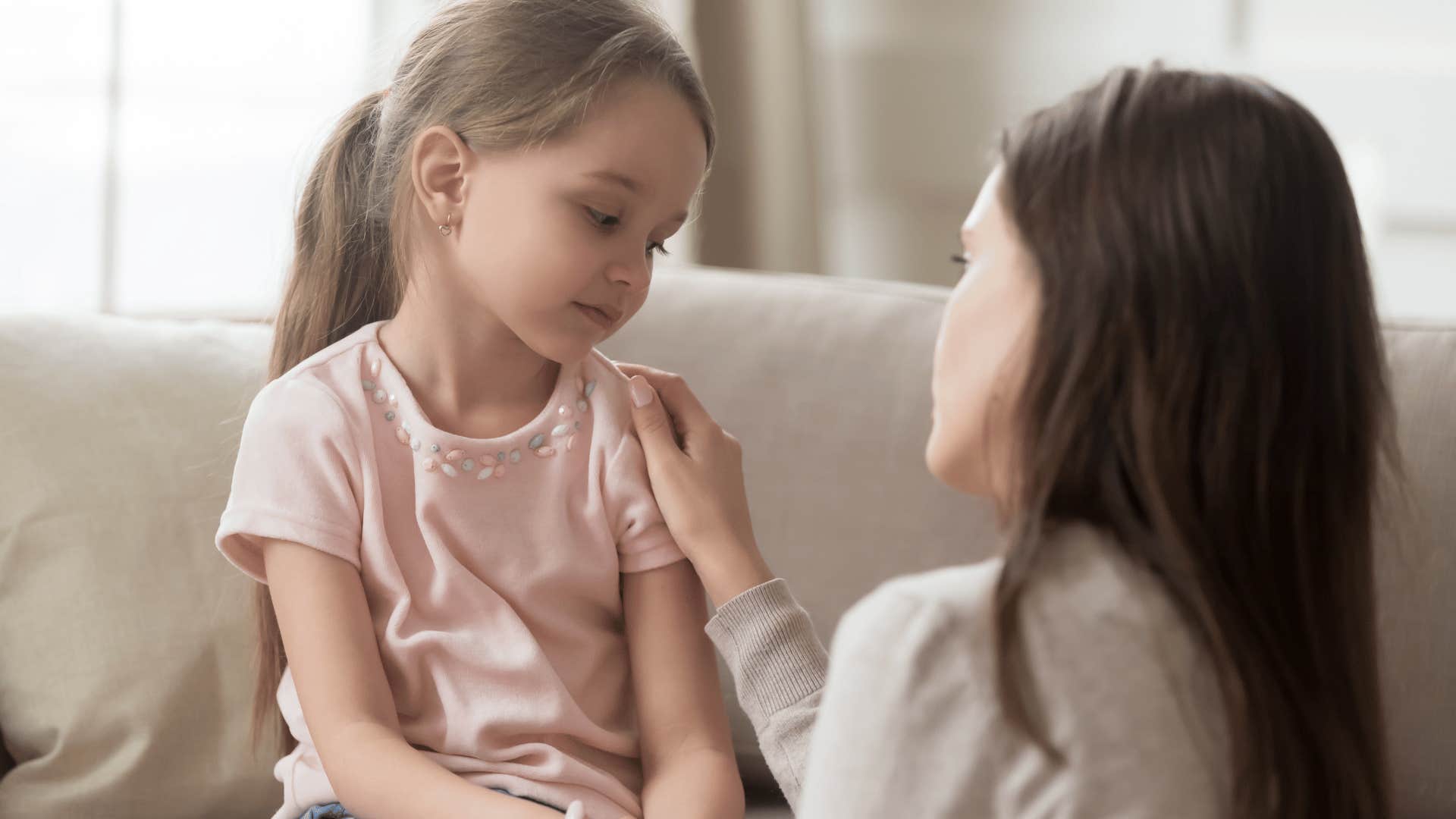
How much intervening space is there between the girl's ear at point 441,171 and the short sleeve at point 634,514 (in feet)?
0.73

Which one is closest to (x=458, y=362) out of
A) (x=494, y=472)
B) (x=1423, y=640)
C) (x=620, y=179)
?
(x=494, y=472)

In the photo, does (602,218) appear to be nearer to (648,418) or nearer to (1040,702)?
(648,418)

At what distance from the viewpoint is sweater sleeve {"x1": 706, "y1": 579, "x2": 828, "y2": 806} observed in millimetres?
1051

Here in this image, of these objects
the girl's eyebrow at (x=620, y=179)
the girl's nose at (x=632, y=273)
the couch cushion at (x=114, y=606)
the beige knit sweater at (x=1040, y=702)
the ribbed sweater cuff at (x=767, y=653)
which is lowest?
the couch cushion at (x=114, y=606)

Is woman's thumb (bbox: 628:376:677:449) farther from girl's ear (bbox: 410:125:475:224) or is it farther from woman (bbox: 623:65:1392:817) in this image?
woman (bbox: 623:65:1392:817)

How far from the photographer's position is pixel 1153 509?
2.21 ft

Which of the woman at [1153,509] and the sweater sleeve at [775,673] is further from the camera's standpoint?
the sweater sleeve at [775,673]

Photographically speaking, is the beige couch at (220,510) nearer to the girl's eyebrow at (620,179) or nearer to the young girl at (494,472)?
the young girl at (494,472)

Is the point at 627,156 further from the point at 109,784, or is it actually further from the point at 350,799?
the point at 109,784

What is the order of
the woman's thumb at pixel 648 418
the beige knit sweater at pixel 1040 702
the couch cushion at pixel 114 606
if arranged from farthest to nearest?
the couch cushion at pixel 114 606 → the woman's thumb at pixel 648 418 → the beige knit sweater at pixel 1040 702

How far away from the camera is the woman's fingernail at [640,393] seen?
1130mm

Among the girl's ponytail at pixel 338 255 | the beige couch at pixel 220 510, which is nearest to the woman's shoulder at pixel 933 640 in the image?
the girl's ponytail at pixel 338 255

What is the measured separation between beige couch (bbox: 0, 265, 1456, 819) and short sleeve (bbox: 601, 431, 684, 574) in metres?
0.37

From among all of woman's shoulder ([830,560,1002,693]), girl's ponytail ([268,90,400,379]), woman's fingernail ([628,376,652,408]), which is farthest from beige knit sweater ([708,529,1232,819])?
girl's ponytail ([268,90,400,379])
